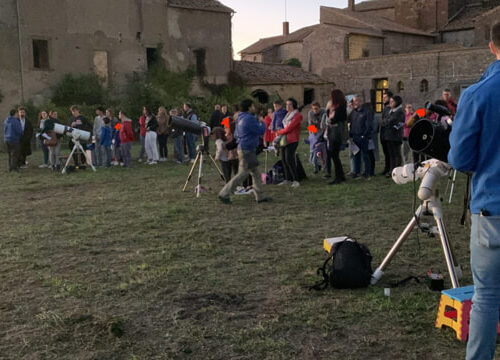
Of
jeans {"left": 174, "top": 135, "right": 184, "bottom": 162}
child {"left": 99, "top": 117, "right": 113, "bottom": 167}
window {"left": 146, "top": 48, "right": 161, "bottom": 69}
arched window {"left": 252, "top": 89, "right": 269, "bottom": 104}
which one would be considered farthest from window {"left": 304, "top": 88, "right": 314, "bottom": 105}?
child {"left": 99, "top": 117, "right": 113, "bottom": 167}

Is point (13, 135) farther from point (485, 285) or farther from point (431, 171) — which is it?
point (485, 285)

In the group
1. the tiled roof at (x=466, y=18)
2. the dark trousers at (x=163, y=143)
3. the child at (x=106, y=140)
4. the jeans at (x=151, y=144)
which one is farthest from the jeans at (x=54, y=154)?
the tiled roof at (x=466, y=18)

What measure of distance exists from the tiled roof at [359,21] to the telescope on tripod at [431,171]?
42352 mm

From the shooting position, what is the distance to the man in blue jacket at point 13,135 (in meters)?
15.5

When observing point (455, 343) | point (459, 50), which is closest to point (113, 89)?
point (459, 50)

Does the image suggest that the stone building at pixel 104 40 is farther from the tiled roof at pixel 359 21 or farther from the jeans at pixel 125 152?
the tiled roof at pixel 359 21

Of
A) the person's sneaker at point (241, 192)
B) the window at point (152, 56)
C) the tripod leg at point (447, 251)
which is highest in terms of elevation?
the window at point (152, 56)

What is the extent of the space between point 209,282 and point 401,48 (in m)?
44.5

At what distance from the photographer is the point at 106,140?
632 inches

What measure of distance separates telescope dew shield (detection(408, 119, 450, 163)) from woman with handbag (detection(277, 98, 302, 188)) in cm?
739

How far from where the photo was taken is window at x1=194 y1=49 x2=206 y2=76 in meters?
33.0

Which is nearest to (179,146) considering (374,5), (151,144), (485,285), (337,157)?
(151,144)

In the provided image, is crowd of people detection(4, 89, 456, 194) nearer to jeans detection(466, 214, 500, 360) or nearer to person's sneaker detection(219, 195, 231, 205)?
person's sneaker detection(219, 195, 231, 205)

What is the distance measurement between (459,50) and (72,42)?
24777 mm
